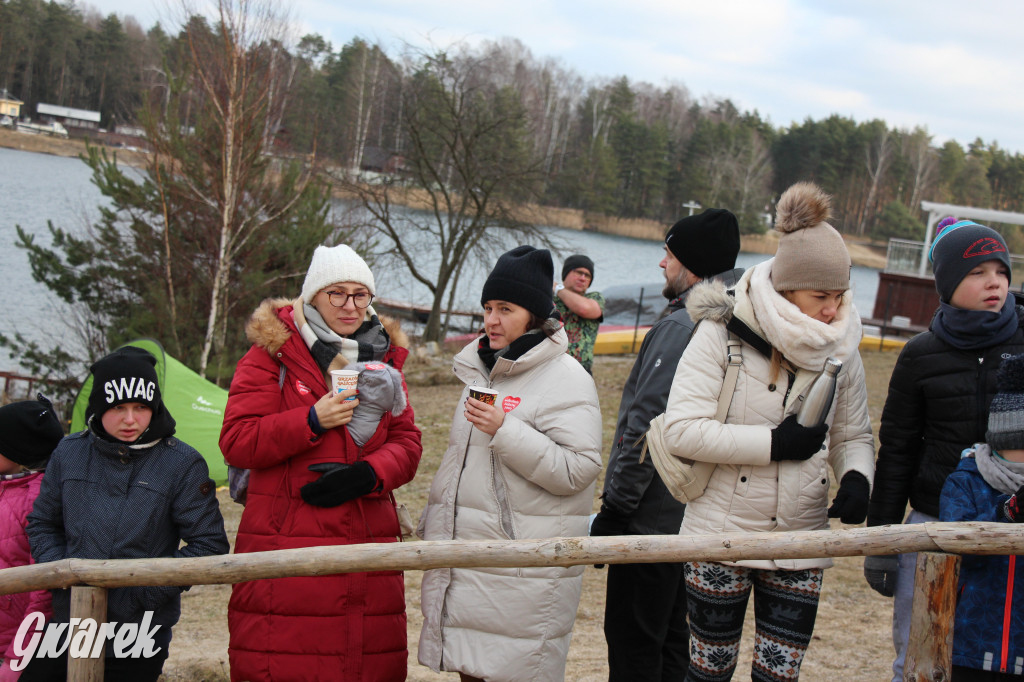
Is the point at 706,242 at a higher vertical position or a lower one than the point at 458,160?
lower

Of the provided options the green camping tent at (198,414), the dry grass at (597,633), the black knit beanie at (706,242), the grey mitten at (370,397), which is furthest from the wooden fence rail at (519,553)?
the green camping tent at (198,414)

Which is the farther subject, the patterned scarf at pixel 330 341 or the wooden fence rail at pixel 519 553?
the patterned scarf at pixel 330 341

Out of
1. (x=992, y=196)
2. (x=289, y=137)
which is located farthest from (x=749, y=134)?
(x=289, y=137)

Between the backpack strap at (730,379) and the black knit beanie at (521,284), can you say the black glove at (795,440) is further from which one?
the black knit beanie at (521,284)

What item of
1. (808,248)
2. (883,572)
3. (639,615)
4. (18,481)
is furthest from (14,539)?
(883,572)

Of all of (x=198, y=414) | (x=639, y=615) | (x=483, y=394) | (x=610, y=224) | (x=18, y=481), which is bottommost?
(x=198, y=414)

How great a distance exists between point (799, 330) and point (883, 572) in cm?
97

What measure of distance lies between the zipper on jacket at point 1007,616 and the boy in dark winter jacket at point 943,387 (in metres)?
0.31

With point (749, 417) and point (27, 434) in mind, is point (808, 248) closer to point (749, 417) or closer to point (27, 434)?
point (749, 417)

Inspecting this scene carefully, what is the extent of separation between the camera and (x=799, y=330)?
2.67 metres

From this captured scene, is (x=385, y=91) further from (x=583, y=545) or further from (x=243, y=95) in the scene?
(x=583, y=545)

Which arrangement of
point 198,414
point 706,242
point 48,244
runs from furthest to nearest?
point 48,244 → point 198,414 → point 706,242

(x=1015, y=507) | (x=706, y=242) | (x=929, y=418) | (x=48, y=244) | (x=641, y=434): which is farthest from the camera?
(x=48, y=244)

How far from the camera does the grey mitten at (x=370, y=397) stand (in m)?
3.00
